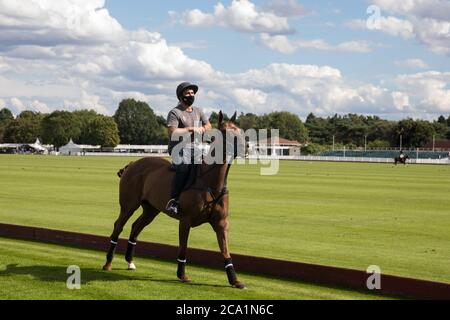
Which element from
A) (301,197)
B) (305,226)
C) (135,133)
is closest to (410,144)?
(135,133)

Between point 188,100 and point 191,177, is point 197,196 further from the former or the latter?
point 188,100

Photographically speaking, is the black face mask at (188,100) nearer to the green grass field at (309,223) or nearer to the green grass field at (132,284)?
the green grass field at (132,284)

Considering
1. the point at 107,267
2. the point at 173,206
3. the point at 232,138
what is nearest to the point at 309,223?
the point at 107,267

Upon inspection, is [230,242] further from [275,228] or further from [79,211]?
[79,211]

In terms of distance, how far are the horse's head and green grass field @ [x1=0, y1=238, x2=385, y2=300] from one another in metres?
1.98

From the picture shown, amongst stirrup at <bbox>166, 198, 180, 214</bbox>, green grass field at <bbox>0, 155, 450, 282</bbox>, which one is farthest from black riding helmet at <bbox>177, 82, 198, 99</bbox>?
green grass field at <bbox>0, 155, 450, 282</bbox>

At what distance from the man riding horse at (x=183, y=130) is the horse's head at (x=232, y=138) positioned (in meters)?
0.58

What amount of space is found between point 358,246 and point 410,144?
15618cm

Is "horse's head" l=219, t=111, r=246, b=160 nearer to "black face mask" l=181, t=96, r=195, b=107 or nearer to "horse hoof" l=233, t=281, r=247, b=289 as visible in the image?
"black face mask" l=181, t=96, r=195, b=107

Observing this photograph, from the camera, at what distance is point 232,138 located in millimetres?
10188

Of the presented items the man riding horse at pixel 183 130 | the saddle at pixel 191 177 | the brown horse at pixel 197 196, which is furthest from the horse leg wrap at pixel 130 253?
the saddle at pixel 191 177

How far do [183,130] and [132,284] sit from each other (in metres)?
2.41

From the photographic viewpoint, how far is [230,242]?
15.8 meters

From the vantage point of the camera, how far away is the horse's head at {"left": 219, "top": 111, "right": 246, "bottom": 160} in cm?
1017
